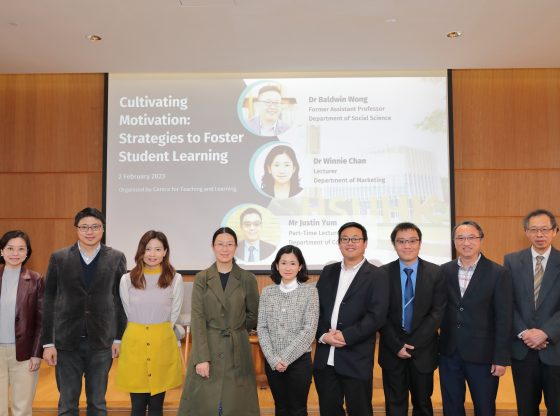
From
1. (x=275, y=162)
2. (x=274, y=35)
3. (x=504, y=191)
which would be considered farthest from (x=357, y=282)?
(x=504, y=191)

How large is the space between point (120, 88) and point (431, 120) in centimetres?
362

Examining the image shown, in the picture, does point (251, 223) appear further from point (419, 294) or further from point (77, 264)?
point (419, 294)

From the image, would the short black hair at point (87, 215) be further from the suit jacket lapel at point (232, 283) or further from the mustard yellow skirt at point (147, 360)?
the suit jacket lapel at point (232, 283)

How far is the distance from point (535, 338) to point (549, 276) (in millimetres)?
385

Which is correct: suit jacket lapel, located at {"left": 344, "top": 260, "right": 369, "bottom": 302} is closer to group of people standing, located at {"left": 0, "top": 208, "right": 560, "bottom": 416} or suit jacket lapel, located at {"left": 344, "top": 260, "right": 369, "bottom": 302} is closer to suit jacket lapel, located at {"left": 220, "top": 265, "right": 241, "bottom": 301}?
group of people standing, located at {"left": 0, "top": 208, "right": 560, "bottom": 416}

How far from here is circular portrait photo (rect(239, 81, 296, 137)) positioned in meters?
5.81

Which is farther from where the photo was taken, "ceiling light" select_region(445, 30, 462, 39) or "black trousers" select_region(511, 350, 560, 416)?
"ceiling light" select_region(445, 30, 462, 39)

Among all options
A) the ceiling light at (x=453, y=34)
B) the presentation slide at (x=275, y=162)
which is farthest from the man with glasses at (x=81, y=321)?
the ceiling light at (x=453, y=34)

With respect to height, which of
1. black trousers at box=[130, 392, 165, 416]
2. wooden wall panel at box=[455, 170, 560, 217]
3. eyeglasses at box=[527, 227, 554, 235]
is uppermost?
wooden wall panel at box=[455, 170, 560, 217]

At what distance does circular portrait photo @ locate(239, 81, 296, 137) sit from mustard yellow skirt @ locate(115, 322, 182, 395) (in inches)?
130

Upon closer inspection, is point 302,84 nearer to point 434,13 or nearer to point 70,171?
point 434,13

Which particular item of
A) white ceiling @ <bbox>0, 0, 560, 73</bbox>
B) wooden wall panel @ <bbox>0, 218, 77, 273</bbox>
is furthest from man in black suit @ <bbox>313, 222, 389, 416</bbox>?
wooden wall panel @ <bbox>0, 218, 77, 273</bbox>

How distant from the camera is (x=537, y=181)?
586 centimetres

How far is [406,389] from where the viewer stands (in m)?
3.03
